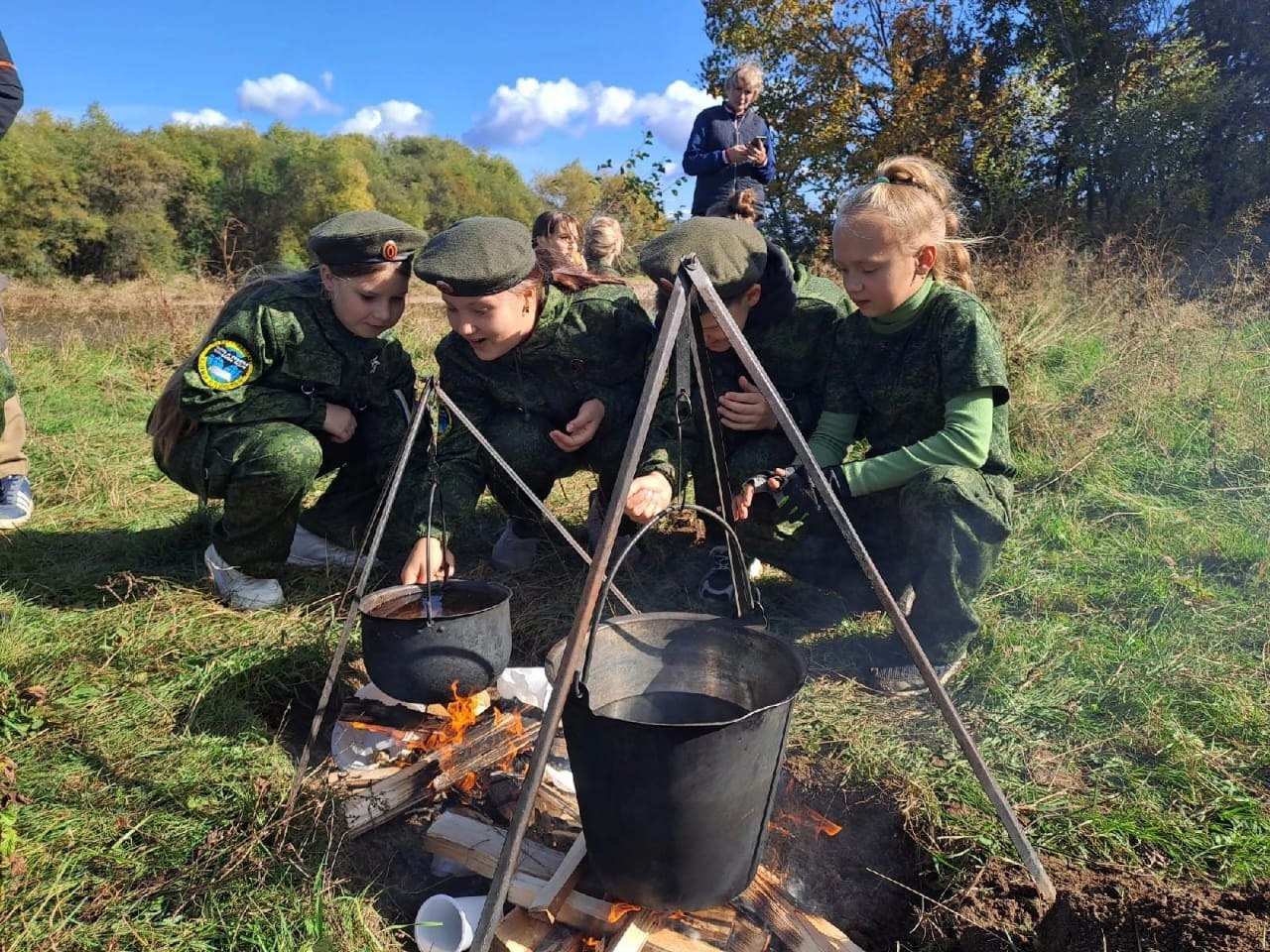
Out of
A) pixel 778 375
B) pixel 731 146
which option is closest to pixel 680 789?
pixel 778 375

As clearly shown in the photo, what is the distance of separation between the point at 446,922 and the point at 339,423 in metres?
2.19

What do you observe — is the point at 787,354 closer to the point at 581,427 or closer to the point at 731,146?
the point at 581,427

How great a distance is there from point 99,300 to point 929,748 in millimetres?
15929

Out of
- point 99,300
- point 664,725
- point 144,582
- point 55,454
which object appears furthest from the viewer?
point 99,300

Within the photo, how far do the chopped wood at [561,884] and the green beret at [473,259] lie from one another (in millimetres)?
1913

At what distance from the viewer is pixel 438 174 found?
3656 cm

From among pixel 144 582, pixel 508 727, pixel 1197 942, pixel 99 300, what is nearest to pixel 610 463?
pixel 508 727

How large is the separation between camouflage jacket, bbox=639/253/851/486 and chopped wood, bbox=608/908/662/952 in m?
1.71

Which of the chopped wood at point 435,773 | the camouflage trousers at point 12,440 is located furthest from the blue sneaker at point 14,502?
the chopped wood at point 435,773

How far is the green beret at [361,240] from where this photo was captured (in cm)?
329

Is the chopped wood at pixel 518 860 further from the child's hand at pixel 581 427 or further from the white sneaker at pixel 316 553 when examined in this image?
the white sneaker at pixel 316 553

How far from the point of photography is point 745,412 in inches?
136

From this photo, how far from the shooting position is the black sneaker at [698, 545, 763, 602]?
3658 mm

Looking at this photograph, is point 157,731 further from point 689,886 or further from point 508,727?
point 689,886
